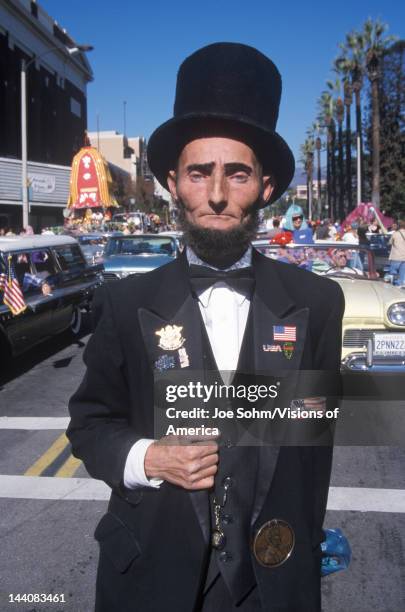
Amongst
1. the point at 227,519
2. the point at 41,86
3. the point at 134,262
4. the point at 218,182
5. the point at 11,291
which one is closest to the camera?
the point at 227,519

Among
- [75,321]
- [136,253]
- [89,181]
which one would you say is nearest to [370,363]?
[75,321]

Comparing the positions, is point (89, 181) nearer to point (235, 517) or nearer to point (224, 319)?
point (224, 319)

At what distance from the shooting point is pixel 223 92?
5.66 feet

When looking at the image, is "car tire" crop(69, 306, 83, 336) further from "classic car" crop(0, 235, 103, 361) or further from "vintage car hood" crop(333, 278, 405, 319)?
"vintage car hood" crop(333, 278, 405, 319)

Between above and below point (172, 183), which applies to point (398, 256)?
below

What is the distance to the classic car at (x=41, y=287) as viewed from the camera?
8016 mm

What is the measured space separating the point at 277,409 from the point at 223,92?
0.88 meters

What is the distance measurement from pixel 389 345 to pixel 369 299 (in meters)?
0.53

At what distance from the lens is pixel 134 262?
42.3ft

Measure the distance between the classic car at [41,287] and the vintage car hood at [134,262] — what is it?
1.13m

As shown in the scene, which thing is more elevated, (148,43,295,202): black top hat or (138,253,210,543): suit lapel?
(148,43,295,202): black top hat

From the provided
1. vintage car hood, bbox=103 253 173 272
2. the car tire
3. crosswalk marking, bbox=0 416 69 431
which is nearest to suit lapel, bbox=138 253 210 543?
crosswalk marking, bbox=0 416 69 431

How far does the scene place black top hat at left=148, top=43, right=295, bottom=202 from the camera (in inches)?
67.2

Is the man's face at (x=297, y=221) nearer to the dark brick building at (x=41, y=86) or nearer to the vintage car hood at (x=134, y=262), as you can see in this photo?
the vintage car hood at (x=134, y=262)
